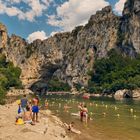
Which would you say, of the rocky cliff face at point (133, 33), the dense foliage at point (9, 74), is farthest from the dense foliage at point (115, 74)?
the dense foliage at point (9, 74)

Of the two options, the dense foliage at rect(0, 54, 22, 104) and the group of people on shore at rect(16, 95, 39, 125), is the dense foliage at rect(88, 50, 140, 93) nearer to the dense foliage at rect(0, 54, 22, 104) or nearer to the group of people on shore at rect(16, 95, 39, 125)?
the dense foliage at rect(0, 54, 22, 104)

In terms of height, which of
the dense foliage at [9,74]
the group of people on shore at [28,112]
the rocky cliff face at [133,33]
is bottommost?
the group of people on shore at [28,112]

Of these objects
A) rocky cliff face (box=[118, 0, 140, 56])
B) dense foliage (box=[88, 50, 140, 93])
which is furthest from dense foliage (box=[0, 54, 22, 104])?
rocky cliff face (box=[118, 0, 140, 56])

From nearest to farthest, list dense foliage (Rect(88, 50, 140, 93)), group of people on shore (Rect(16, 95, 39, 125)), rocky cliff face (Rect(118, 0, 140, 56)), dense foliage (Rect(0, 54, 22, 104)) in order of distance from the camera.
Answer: group of people on shore (Rect(16, 95, 39, 125))
dense foliage (Rect(0, 54, 22, 104))
dense foliage (Rect(88, 50, 140, 93))
rocky cliff face (Rect(118, 0, 140, 56))

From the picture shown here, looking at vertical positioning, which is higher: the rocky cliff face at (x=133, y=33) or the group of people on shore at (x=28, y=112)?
the rocky cliff face at (x=133, y=33)

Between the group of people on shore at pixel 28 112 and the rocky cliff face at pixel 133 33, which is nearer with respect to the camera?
the group of people on shore at pixel 28 112

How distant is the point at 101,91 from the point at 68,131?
129 m

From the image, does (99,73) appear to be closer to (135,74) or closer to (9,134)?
(135,74)

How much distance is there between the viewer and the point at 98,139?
30328mm

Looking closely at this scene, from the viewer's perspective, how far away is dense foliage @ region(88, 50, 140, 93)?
15088 centimetres

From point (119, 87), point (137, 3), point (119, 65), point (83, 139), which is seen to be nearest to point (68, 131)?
point (83, 139)

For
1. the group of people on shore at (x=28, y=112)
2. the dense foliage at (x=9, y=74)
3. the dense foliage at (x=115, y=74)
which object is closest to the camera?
the group of people on shore at (x=28, y=112)

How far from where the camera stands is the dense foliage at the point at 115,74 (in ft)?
495

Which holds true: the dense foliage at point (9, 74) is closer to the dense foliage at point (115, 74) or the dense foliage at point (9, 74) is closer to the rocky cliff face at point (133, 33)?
the dense foliage at point (115, 74)
